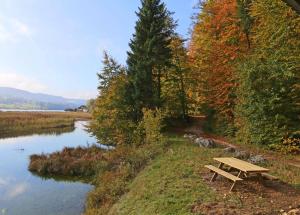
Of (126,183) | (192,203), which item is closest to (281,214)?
(192,203)

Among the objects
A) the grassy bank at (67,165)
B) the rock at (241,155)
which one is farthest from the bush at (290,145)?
the grassy bank at (67,165)

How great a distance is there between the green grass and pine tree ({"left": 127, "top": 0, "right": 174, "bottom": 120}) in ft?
34.3

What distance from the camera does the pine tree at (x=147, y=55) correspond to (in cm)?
2503

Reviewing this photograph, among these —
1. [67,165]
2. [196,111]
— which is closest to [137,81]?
[67,165]

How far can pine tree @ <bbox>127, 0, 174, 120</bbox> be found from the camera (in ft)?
82.1

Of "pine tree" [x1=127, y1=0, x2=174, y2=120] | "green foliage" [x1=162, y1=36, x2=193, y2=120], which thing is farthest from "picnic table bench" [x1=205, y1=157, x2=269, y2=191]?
"green foliage" [x1=162, y1=36, x2=193, y2=120]

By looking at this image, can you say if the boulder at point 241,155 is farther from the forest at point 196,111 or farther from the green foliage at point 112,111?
the green foliage at point 112,111

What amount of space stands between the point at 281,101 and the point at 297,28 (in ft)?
13.0

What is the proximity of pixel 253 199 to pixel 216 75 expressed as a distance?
18986 mm

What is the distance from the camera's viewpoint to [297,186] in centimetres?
1058

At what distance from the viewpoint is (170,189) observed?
33.3 feet

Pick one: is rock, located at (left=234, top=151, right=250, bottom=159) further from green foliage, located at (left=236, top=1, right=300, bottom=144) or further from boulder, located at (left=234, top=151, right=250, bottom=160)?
green foliage, located at (left=236, top=1, right=300, bottom=144)

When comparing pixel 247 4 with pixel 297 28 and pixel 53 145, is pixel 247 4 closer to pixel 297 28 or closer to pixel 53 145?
pixel 297 28

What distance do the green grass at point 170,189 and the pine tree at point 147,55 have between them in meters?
10.5
